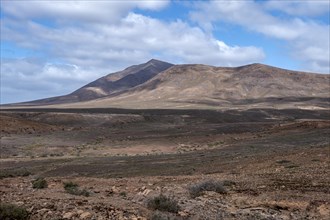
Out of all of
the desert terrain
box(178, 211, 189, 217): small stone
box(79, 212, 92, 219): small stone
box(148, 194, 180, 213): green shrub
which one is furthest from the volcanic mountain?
box(79, 212, 92, 219): small stone

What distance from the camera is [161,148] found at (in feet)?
142

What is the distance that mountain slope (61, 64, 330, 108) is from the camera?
14262 cm

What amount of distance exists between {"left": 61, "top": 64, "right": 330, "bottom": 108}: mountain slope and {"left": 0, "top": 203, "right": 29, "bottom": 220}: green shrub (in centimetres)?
12487

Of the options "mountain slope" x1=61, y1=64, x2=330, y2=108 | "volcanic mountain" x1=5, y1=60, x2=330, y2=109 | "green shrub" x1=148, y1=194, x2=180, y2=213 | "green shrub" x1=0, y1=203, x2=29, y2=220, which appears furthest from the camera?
"mountain slope" x1=61, y1=64, x2=330, y2=108

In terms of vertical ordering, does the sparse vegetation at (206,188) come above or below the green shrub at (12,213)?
below

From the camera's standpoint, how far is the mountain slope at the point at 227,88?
143 m

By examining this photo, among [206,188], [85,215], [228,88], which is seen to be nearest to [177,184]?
[206,188]

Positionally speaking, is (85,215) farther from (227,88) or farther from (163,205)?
(227,88)

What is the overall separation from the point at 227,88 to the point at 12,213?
510ft

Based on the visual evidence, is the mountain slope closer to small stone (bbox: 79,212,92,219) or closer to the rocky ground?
the rocky ground

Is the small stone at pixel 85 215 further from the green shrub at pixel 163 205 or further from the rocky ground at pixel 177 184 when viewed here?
the green shrub at pixel 163 205

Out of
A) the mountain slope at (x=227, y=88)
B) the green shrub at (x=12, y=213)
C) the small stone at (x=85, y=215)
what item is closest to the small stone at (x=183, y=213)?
the small stone at (x=85, y=215)

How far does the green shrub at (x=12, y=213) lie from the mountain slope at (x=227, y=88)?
410ft

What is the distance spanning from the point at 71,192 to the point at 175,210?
135 inches
